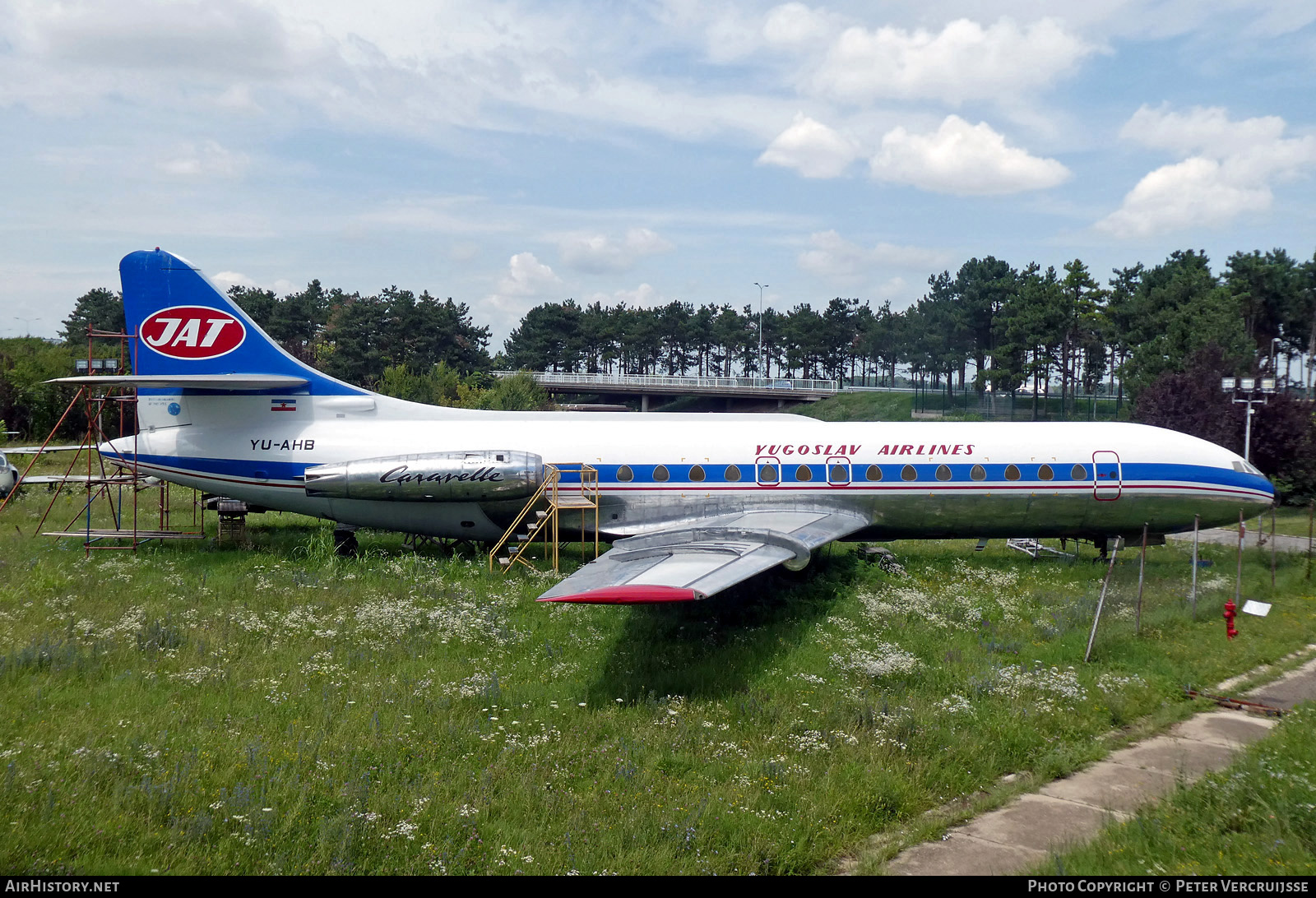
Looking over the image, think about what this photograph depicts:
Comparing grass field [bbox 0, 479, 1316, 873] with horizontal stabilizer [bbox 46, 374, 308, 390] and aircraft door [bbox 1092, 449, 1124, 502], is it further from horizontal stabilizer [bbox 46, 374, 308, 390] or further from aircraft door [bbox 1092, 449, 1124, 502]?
horizontal stabilizer [bbox 46, 374, 308, 390]

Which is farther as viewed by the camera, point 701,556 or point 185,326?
point 185,326

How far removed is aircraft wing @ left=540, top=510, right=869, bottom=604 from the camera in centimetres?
1053

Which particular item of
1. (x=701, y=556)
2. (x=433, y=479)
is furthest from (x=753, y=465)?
(x=433, y=479)

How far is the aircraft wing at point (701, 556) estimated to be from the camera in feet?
34.6

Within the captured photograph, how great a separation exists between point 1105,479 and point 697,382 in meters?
63.2

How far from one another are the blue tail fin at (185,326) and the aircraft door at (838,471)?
1054 cm

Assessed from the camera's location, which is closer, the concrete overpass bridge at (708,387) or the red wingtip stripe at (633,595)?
the red wingtip stripe at (633,595)

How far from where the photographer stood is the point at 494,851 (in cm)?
702

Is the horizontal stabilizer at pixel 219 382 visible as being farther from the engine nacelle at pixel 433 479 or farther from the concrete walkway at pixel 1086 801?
the concrete walkway at pixel 1086 801

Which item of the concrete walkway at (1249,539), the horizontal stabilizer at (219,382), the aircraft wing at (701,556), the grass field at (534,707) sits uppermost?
the horizontal stabilizer at (219,382)

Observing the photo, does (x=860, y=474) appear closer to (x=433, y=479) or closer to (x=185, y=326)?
(x=433, y=479)

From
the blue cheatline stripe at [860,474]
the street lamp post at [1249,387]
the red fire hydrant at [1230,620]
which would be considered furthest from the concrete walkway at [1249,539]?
the red fire hydrant at [1230,620]

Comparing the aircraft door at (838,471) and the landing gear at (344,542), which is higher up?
the aircraft door at (838,471)

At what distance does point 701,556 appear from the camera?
13.2 m
